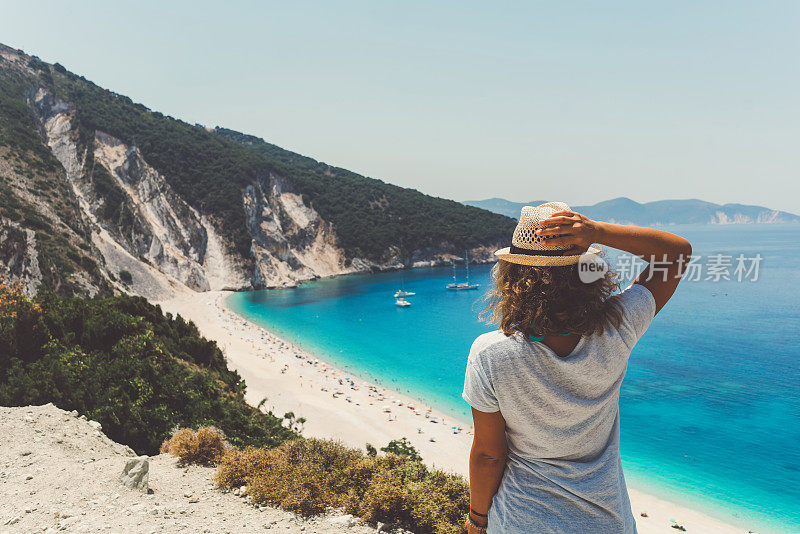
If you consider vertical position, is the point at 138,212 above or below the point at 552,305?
below

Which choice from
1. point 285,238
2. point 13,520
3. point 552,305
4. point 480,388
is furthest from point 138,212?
point 552,305

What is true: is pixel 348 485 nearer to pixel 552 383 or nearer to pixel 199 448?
pixel 199 448

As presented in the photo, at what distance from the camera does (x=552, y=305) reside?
52.9 inches

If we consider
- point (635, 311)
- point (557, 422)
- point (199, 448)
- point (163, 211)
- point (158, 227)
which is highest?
point (635, 311)

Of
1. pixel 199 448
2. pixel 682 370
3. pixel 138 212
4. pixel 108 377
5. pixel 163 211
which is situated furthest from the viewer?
pixel 163 211

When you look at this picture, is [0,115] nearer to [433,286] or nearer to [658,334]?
[433,286]

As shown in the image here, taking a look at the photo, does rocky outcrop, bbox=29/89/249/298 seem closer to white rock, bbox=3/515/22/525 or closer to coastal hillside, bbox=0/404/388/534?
coastal hillside, bbox=0/404/388/534

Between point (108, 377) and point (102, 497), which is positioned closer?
point (102, 497)

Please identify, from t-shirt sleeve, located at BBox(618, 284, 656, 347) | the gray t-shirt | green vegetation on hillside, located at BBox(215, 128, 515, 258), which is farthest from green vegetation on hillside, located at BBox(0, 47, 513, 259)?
t-shirt sleeve, located at BBox(618, 284, 656, 347)

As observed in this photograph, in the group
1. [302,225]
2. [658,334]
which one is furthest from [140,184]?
[658,334]

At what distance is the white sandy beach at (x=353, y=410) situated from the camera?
14434 mm

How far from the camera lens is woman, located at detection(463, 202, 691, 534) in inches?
51.8

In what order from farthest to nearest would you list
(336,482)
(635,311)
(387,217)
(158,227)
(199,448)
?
(387,217)
(158,227)
(199,448)
(336,482)
(635,311)

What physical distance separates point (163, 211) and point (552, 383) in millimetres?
63924
